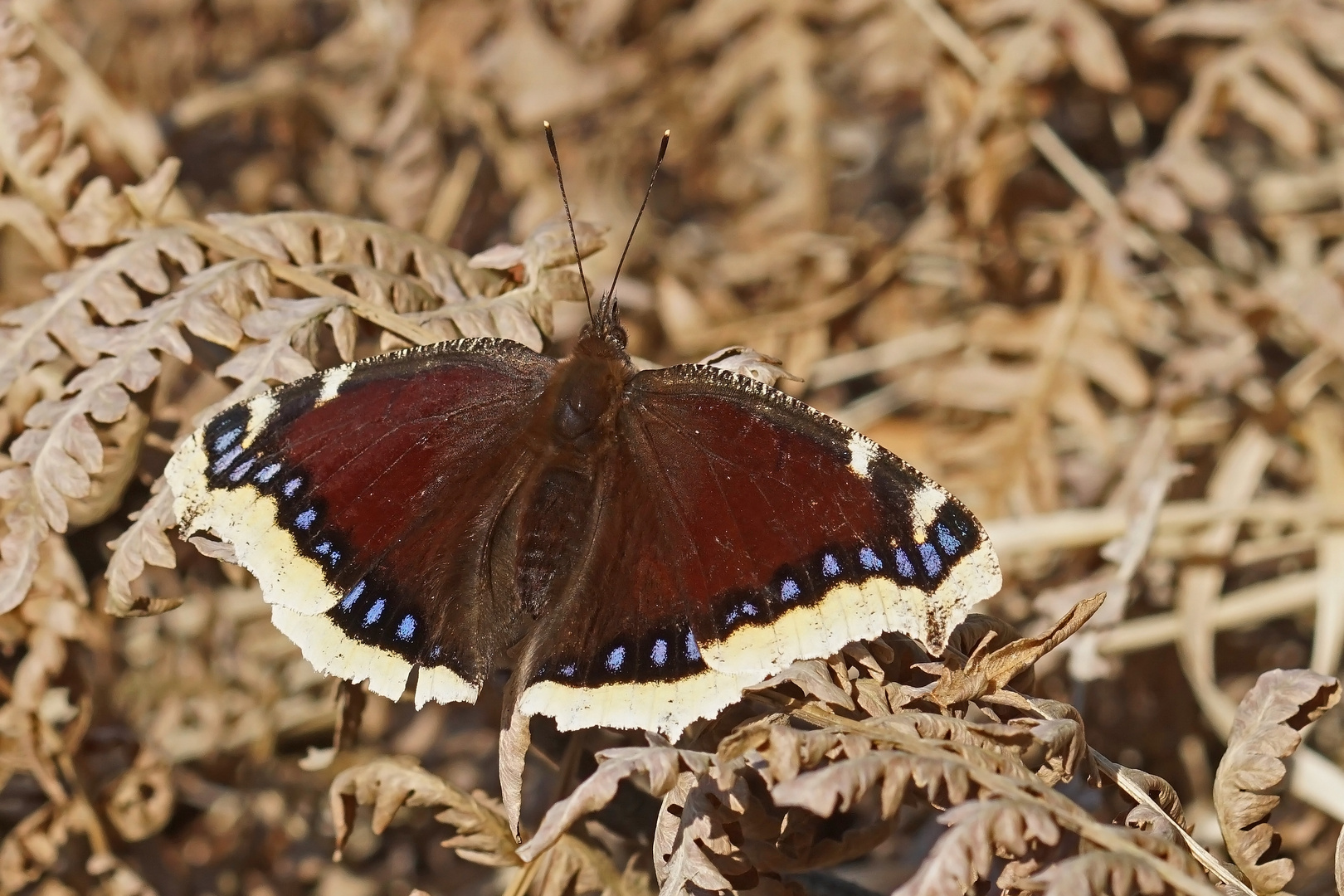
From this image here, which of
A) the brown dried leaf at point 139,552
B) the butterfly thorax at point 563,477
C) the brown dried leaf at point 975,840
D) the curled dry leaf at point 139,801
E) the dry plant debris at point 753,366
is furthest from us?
the curled dry leaf at point 139,801

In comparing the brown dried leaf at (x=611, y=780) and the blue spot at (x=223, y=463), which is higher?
the blue spot at (x=223, y=463)

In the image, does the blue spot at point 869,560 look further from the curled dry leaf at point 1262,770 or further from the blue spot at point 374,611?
the blue spot at point 374,611

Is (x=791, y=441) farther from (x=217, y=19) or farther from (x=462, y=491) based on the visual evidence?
(x=217, y=19)

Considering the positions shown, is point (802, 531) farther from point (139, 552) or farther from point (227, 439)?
point (139, 552)

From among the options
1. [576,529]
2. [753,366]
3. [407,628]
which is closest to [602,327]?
[753,366]

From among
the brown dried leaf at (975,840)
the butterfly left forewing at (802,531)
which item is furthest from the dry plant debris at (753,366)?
the butterfly left forewing at (802,531)

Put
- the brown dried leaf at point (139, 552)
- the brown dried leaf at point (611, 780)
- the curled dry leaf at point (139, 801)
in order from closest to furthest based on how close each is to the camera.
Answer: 1. the brown dried leaf at point (611, 780)
2. the brown dried leaf at point (139, 552)
3. the curled dry leaf at point (139, 801)
